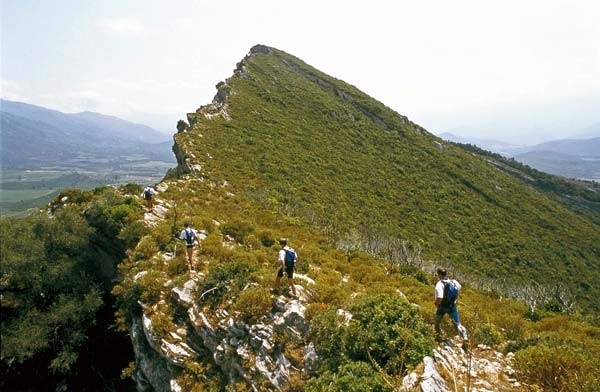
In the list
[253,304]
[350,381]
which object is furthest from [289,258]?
[350,381]

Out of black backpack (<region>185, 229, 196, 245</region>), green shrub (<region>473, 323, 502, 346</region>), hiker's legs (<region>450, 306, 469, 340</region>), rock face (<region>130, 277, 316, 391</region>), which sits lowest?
rock face (<region>130, 277, 316, 391</region>)

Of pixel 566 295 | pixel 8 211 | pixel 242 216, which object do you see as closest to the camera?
pixel 242 216

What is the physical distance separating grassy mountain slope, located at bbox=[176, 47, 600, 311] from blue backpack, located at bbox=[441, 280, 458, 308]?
19.7 metres

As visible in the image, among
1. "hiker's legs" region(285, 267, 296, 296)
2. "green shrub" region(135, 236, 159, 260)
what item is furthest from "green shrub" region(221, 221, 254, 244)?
"hiker's legs" region(285, 267, 296, 296)

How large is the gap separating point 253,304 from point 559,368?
8.72 metres

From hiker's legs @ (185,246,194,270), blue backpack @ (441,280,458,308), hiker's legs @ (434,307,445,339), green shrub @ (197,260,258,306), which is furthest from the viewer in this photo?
hiker's legs @ (185,246,194,270)

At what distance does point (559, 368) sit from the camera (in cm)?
920

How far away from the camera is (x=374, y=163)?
Answer: 56.8 metres

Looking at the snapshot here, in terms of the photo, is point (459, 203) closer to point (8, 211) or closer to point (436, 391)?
point (436, 391)

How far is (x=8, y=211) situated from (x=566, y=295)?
203026 millimetres

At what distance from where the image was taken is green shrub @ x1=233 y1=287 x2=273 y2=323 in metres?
13.1

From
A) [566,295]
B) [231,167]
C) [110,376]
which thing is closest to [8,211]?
[231,167]

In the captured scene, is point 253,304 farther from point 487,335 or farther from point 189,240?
point 487,335

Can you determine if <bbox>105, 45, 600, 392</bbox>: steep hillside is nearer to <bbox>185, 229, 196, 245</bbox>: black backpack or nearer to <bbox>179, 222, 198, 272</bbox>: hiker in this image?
<bbox>179, 222, 198, 272</bbox>: hiker
